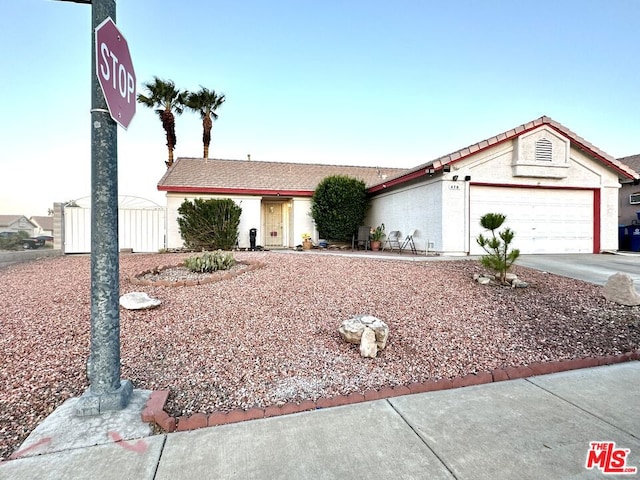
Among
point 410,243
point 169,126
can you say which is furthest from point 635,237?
point 169,126

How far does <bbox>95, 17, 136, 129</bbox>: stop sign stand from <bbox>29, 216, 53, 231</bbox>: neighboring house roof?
46.2ft

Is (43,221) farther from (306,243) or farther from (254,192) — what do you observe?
(306,243)

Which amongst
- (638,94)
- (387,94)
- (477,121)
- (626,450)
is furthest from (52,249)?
(638,94)

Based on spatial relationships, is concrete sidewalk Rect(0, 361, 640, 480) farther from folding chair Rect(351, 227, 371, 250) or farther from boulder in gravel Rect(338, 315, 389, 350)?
folding chair Rect(351, 227, 371, 250)

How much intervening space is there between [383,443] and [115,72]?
2923 millimetres

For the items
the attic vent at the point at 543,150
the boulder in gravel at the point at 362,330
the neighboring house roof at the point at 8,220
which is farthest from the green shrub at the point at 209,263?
the neighboring house roof at the point at 8,220

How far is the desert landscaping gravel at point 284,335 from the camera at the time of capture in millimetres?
2762

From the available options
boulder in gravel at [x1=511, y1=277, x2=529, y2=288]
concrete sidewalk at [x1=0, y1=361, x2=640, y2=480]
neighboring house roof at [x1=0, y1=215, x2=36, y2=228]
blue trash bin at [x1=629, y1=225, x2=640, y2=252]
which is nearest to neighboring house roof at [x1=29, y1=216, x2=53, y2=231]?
neighboring house roof at [x1=0, y1=215, x2=36, y2=228]

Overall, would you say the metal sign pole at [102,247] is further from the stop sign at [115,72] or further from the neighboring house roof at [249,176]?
the neighboring house roof at [249,176]

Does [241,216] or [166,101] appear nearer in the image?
[241,216]

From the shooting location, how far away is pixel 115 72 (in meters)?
2.11

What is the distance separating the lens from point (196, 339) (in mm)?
3641

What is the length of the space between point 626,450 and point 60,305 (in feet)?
20.5

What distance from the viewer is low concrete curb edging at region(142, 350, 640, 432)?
226cm
